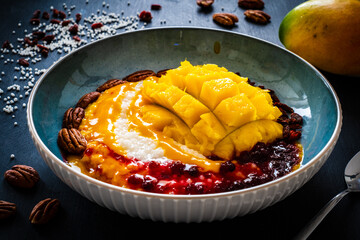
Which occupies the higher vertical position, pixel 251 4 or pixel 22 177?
pixel 251 4

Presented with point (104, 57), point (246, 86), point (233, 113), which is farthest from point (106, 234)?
point (104, 57)

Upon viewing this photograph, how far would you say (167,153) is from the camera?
161cm

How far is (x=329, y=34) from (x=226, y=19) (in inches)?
31.0

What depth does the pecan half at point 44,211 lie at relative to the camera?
1450 millimetres

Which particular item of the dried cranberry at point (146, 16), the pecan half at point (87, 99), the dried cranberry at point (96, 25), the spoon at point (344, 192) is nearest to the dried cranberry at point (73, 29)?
the dried cranberry at point (96, 25)

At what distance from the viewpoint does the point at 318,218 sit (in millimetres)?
1403

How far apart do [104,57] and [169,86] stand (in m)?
0.53

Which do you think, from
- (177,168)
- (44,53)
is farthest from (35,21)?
(177,168)

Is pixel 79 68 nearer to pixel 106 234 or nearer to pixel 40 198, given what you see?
pixel 40 198

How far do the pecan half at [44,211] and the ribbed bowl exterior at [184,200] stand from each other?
213mm

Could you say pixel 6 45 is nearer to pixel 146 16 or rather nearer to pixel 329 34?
pixel 146 16

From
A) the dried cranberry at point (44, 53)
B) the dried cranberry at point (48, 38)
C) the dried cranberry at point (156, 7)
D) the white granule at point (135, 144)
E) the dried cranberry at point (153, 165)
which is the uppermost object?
the dried cranberry at point (156, 7)

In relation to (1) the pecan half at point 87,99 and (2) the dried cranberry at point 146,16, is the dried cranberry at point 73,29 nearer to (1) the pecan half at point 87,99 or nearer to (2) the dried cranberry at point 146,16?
(2) the dried cranberry at point 146,16

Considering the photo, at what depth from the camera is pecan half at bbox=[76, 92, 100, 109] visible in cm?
189
